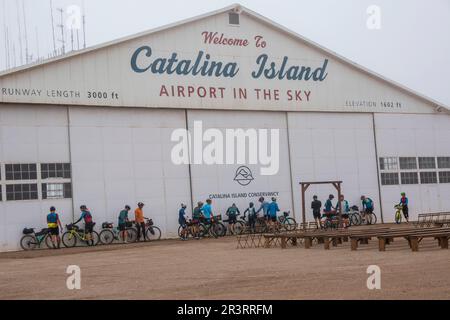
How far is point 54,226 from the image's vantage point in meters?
→ 25.9

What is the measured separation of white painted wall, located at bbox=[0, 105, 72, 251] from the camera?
2589 centimetres

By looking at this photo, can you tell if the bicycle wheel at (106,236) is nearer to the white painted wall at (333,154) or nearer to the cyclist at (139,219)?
the cyclist at (139,219)

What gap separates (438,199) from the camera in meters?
35.8

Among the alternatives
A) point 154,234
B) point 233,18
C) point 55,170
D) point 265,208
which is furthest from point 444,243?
point 233,18

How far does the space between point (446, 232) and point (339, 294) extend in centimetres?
862

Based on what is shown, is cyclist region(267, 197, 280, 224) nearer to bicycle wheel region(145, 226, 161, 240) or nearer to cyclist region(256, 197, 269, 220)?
cyclist region(256, 197, 269, 220)

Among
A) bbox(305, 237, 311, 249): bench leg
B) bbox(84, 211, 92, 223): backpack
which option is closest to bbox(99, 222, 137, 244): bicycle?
bbox(84, 211, 92, 223): backpack

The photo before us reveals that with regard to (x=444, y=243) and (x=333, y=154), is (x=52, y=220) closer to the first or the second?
(x=333, y=154)

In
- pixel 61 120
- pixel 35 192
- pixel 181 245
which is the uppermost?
pixel 61 120

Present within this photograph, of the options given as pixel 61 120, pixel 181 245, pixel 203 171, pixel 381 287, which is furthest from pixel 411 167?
pixel 381 287

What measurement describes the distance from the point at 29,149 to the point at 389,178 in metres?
17.0

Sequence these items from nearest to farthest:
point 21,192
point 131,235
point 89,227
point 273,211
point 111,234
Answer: point 21,192
point 89,227
point 111,234
point 131,235
point 273,211

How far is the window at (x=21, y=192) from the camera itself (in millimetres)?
26058
